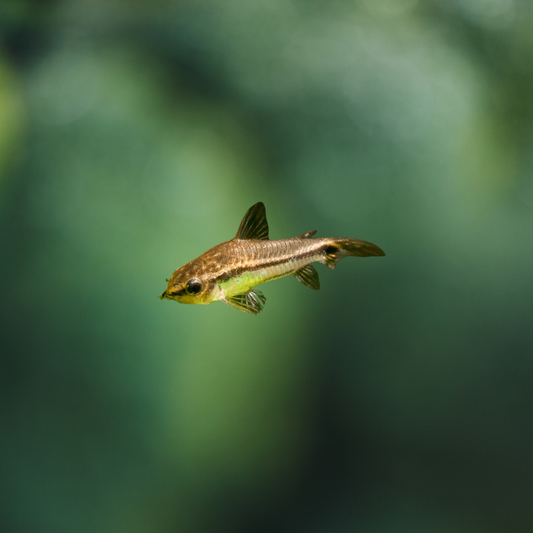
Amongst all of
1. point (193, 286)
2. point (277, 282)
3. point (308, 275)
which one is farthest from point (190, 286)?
point (277, 282)

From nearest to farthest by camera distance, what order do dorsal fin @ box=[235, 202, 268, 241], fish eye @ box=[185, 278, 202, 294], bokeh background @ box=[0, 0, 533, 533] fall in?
1. fish eye @ box=[185, 278, 202, 294]
2. dorsal fin @ box=[235, 202, 268, 241]
3. bokeh background @ box=[0, 0, 533, 533]

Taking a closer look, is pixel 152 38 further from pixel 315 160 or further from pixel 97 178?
pixel 315 160

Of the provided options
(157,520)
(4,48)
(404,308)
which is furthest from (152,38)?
(157,520)

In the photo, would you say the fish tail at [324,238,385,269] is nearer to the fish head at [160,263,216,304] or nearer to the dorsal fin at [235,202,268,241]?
the dorsal fin at [235,202,268,241]

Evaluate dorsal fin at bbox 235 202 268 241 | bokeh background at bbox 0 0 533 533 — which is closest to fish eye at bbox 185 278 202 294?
dorsal fin at bbox 235 202 268 241

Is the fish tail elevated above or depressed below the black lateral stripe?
above

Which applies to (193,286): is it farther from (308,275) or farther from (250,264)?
(308,275)

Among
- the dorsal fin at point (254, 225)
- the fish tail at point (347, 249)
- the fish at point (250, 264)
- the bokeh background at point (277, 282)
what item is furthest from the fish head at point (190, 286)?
the bokeh background at point (277, 282)
